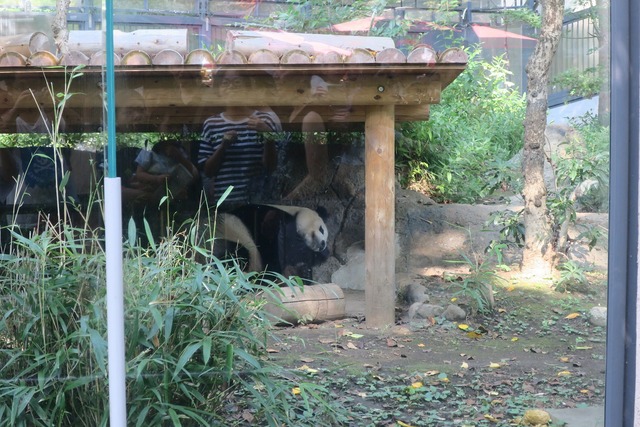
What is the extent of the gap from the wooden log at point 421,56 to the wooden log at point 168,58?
3.03 ft

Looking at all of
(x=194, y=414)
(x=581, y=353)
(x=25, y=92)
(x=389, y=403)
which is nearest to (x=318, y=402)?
(x=389, y=403)

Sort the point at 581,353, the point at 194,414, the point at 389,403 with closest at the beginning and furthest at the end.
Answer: the point at 194,414 < the point at 581,353 < the point at 389,403

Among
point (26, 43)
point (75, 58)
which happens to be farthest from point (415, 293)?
point (26, 43)

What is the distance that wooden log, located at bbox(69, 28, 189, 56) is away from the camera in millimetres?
2676

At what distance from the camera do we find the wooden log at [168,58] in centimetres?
280

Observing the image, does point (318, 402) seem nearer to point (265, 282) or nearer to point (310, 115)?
point (265, 282)

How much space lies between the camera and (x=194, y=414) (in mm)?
2346

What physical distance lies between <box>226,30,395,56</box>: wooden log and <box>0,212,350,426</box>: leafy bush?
878mm

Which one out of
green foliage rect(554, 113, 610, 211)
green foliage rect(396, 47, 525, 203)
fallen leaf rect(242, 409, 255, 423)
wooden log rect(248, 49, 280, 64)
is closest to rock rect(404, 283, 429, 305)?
green foliage rect(396, 47, 525, 203)

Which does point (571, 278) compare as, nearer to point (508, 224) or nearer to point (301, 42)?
point (508, 224)

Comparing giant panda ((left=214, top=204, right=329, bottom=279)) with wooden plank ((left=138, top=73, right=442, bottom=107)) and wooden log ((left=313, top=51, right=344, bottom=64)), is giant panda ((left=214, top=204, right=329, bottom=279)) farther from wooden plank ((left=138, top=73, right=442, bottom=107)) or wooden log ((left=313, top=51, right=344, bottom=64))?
wooden log ((left=313, top=51, right=344, bottom=64))

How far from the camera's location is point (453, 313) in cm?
292

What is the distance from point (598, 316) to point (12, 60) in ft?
7.94

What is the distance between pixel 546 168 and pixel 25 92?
2.12 metres
